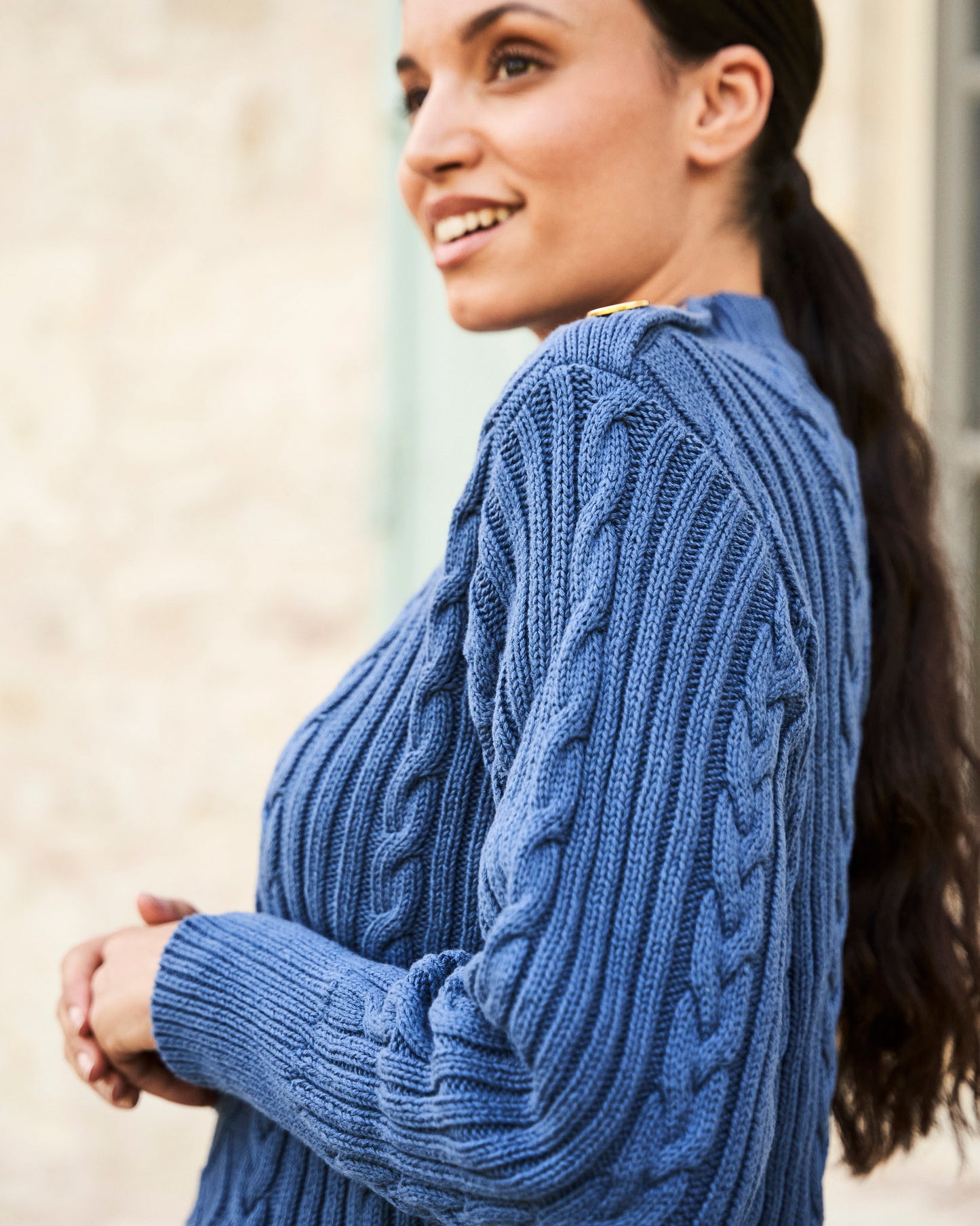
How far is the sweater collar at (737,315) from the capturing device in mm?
1183

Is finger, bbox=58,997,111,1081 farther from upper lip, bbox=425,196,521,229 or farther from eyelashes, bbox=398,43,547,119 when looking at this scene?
eyelashes, bbox=398,43,547,119

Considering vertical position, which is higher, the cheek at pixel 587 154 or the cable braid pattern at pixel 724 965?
the cheek at pixel 587 154

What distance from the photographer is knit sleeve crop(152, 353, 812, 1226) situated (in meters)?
0.76

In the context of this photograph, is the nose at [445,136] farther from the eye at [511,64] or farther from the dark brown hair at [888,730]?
the dark brown hair at [888,730]

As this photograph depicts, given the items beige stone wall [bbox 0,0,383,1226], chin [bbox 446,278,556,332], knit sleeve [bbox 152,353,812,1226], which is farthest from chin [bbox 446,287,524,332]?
beige stone wall [bbox 0,0,383,1226]

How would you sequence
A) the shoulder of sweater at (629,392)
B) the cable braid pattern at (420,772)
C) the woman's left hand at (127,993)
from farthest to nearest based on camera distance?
1. the woman's left hand at (127,993)
2. the cable braid pattern at (420,772)
3. the shoulder of sweater at (629,392)

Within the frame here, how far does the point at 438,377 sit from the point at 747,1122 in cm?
225

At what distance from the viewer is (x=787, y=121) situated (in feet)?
4.36

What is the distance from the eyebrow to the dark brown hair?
0.93 ft

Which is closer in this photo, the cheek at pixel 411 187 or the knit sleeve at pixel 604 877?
the knit sleeve at pixel 604 877

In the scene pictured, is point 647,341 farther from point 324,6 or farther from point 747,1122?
point 324,6

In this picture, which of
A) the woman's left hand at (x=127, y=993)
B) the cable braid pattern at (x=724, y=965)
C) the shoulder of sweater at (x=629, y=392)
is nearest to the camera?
the cable braid pattern at (x=724, y=965)

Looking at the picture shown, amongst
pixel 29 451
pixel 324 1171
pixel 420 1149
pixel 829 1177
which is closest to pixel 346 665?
pixel 29 451

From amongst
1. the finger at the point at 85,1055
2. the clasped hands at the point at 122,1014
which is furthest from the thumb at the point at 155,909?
the finger at the point at 85,1055
